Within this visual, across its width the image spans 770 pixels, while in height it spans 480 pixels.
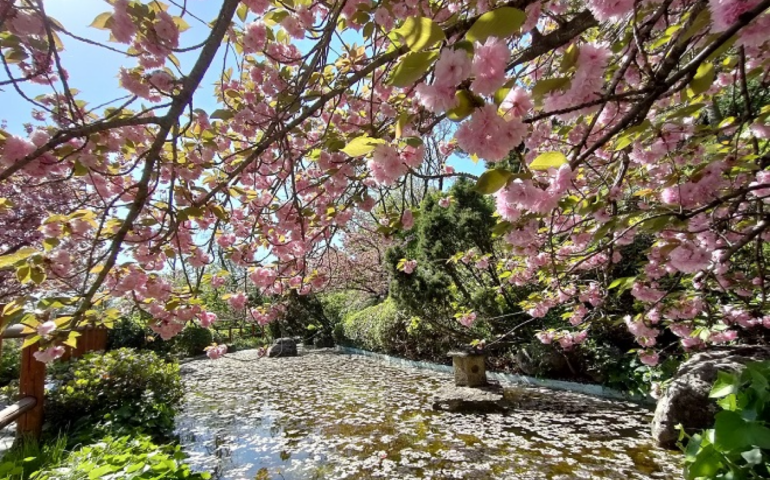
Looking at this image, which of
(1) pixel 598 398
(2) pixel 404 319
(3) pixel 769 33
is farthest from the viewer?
(2) pixel 404 319

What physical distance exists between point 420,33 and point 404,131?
42 cm

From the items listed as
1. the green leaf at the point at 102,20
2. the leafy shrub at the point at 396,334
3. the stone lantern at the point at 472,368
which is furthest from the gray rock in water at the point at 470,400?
the green leaf at the point at 102,20

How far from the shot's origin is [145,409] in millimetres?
3809

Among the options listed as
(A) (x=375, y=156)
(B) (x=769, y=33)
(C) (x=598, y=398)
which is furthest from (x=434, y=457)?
(B) (x=769, y=33)

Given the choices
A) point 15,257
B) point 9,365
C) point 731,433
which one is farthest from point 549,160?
point 9,365

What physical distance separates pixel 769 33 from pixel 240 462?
13.4 ft

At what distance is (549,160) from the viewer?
0.86 meters

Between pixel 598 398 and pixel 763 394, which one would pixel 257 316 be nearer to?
pixel 763 394

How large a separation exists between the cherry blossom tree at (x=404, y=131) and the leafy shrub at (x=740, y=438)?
543mm

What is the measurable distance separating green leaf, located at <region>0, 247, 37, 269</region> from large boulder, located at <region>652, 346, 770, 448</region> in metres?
4.07

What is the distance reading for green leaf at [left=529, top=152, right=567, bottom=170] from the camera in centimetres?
84

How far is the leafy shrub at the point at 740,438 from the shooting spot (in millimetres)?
894

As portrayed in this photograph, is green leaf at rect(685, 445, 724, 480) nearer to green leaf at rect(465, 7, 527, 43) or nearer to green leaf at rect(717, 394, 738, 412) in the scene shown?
green leaf at rect(717, 394, 738, 412)

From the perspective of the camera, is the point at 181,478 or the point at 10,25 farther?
the point at 181,478
